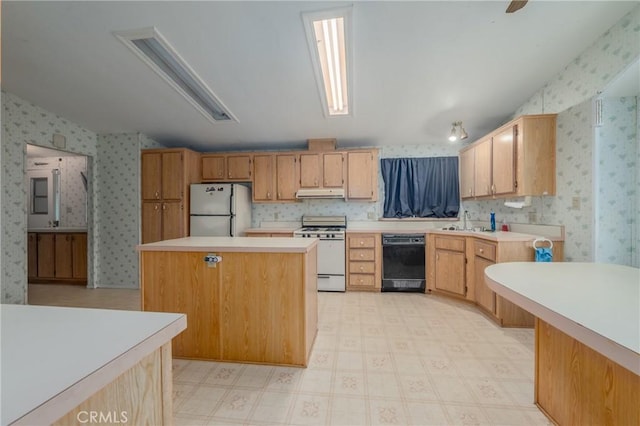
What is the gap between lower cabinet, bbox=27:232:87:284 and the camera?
4227mm

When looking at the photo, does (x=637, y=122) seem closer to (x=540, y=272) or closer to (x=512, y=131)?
(x=512, y=131)

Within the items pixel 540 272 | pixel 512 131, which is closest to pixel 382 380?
pixel 540 272

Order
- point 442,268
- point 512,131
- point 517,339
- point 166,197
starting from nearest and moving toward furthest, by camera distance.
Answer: point 517,339 < point 512,131 < point 442,268 < point 166,197

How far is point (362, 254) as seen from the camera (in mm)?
3797

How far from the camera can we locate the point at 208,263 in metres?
1.97

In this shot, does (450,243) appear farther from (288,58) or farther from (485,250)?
(288,58)

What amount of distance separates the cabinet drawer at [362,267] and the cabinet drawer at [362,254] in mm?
77

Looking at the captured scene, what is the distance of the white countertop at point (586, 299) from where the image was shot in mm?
715

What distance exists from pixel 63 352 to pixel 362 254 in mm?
3477

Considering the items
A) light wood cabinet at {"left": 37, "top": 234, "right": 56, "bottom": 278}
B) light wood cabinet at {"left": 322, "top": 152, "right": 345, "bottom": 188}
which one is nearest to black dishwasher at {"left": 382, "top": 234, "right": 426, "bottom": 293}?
light wood cabinet at {"left": 322, "top": 152, "right": 345, "bottom": 188}

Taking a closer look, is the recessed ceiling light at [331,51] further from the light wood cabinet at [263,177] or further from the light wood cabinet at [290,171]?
the light wood cabinet at [263,177]

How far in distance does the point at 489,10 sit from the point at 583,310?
→ 195 centimetres

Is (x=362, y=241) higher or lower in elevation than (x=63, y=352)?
lower

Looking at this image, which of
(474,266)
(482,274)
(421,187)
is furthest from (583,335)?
(421,187)
